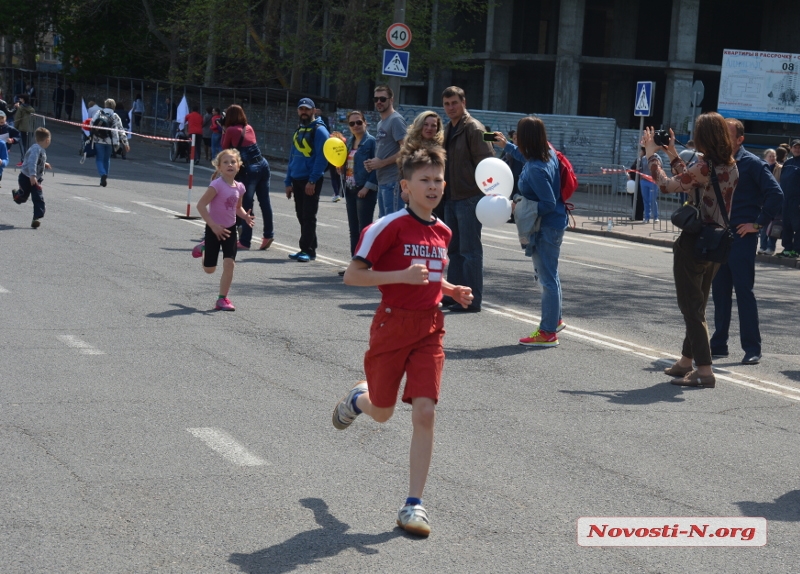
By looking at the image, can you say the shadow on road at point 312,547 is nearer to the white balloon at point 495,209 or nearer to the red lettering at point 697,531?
the red lettering at point 697,531

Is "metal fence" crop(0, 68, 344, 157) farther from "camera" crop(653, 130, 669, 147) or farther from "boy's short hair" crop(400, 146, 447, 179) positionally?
"boy's short hair" crop(400, 146, 447, 179)

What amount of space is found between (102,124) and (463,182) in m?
15.4

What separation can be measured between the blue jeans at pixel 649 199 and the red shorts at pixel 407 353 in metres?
20.3

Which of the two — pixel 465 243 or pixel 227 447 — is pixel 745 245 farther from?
pixel 227 447

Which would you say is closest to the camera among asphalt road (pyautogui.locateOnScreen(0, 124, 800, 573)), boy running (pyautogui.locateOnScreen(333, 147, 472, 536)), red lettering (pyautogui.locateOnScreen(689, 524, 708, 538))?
asphalt road (pyautogui.locateOnScreen(0, 124, 800, 573))

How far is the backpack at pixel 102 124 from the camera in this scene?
23312 millimetres

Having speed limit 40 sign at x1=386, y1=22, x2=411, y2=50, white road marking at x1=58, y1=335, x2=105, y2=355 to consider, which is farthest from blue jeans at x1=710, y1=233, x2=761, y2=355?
speed limit 40 sign at x1=386, y1=22, x2=411, y2=50

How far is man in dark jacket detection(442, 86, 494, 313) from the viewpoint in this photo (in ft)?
33.5

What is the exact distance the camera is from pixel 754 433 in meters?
6.91

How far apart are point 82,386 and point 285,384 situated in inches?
52.0

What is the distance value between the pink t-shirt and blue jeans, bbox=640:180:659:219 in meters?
16.1

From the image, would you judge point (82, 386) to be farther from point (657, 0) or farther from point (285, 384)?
point (657, 0)

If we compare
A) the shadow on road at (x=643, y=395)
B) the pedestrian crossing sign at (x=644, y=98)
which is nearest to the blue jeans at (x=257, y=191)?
the shadow on road at (x=643, y=395)

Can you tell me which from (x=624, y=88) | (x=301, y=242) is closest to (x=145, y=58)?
(x=624, y=88)
